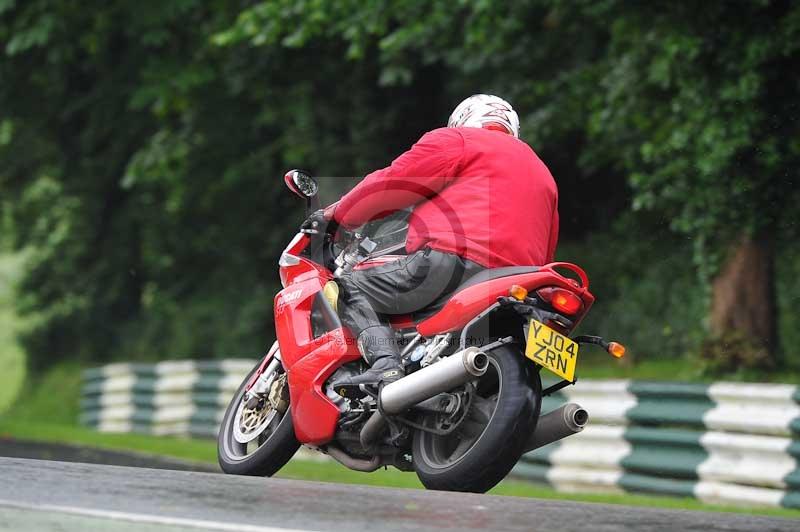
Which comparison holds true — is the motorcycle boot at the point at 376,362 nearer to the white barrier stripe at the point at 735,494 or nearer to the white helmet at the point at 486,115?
the white helmet at the point at 486,115

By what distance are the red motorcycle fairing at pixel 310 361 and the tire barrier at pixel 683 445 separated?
12.0 ft

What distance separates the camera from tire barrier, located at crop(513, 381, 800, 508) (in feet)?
30.8

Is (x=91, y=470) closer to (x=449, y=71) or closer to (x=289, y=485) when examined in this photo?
(x=289, y=485)

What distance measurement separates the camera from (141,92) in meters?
18.1

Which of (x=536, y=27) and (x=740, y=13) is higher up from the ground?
(x=536, y=27)

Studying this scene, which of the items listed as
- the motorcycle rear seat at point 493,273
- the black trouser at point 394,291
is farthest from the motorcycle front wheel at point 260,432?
the motorcycle rear seat at point 493,273

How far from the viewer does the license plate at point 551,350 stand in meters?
6.08

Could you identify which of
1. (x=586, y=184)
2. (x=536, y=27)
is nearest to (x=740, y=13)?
(x=536, y=27)

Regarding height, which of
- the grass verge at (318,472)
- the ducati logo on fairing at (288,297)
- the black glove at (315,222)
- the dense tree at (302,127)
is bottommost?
the grass verge at (318,472)

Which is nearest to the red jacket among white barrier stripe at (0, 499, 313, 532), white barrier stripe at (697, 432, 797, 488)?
white barrier stripe at (0, 499, 313, 532)

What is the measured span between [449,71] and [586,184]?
2432 millimetres

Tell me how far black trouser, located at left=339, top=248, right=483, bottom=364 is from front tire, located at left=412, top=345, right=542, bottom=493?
522 millimetres

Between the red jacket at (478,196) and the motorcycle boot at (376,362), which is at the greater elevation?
the red jacket at (478,196)

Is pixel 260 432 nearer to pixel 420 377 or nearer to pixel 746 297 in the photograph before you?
pixel 420 377
